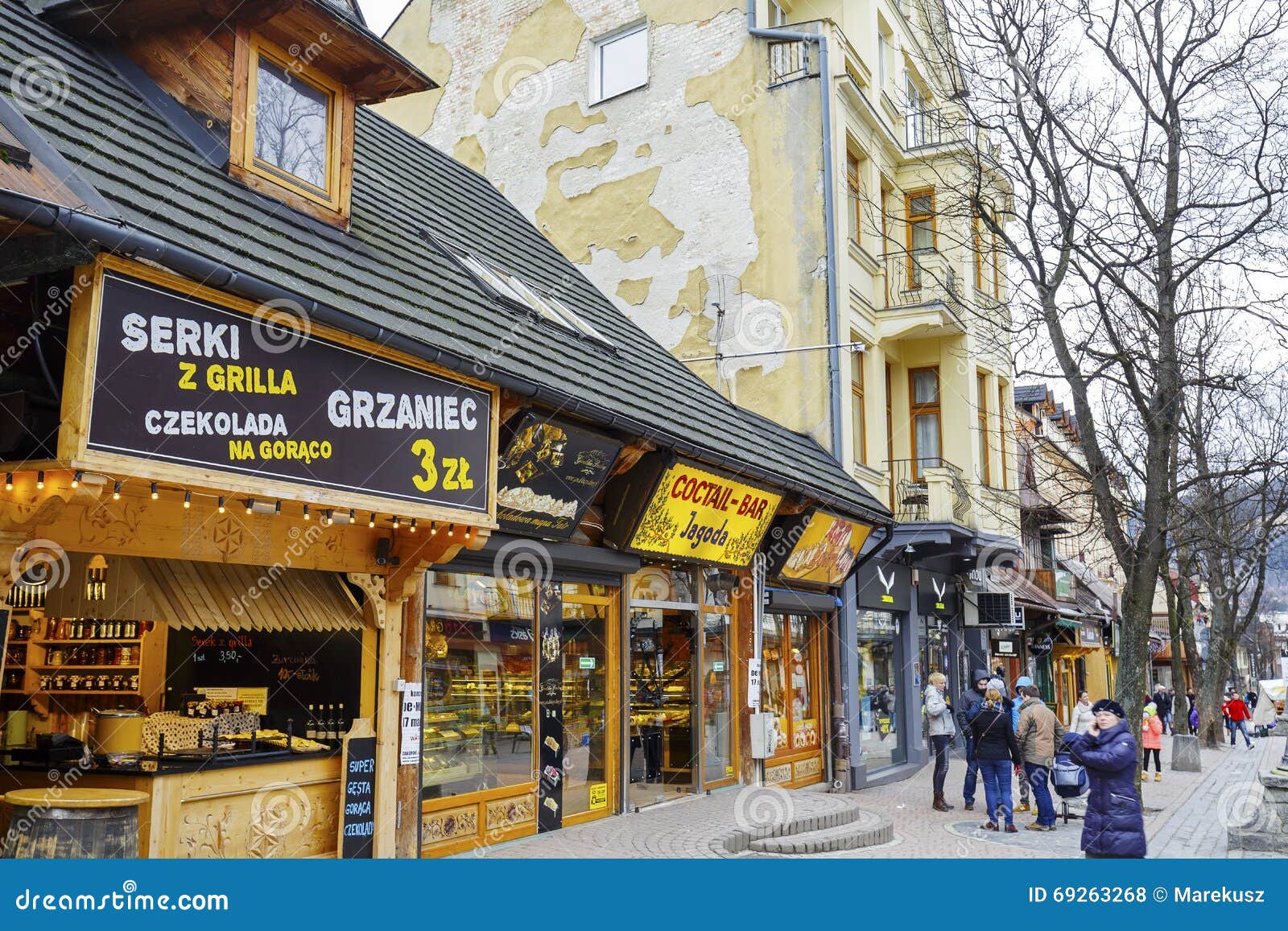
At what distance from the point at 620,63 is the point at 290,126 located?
11727mm

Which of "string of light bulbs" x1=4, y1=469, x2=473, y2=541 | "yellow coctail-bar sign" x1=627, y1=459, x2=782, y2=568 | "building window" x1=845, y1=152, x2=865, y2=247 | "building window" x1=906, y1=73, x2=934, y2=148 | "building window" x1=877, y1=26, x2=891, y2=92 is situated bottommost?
"string of light bulbs" x1=4, y1=469, x2=473, y2=541

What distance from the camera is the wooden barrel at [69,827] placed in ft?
19.2

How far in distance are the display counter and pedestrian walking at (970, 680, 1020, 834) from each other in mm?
7631

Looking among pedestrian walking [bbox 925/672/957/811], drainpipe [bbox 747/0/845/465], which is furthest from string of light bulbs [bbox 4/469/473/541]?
drainpipe [bbox 747/0/845/465]

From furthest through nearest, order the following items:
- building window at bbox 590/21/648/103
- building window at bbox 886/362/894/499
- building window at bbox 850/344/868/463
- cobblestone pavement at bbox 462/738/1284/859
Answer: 1. building window at bbox 886/362/894/499
2. building window at bbox 590/21/648/103
3. building window at bbox 850/344/868/463
4. cobblestone pavement at bbox 462/738/1284/859

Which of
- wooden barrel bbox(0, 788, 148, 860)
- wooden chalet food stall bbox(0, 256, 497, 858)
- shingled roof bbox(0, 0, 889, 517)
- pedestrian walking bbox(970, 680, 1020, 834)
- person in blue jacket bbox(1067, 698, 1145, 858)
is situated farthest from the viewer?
pedestrian walking bbox(970, 680, 1020, 834)

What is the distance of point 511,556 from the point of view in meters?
10.2

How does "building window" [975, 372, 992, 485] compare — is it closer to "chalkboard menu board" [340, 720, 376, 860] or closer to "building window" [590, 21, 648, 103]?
"building window" [590, 21, 648, 103]

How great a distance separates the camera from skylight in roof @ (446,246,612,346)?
10797mm

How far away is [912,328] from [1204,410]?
576cm

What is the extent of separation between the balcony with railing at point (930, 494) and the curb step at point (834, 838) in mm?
7502

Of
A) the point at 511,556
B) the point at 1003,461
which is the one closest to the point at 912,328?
the point at 1003,461

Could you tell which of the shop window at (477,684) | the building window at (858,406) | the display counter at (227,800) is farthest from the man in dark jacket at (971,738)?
the display counter at (227,800)

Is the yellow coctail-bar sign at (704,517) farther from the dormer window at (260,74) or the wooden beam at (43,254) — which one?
the wooden beam at (43,254)
